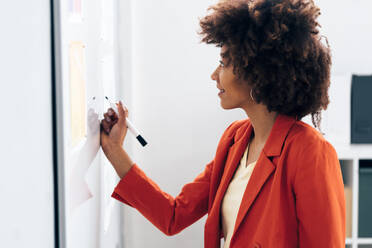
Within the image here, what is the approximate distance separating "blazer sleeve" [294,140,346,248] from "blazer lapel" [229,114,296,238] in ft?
0.28

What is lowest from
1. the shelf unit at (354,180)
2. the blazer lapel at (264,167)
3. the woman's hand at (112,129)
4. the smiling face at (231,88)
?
the shelf unit at (354,180)

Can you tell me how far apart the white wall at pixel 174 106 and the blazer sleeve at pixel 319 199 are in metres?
1.15

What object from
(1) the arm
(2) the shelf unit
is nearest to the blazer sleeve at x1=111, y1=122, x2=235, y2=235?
(1) the arm

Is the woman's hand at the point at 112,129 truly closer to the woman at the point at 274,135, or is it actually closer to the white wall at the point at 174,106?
the woman at the point at 274,135

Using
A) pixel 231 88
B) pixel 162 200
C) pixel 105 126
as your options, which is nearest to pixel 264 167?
pixel 231 88

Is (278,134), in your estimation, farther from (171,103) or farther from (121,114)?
(171,103)

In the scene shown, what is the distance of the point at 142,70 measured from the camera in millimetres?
2258

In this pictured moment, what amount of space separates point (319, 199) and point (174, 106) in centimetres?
129

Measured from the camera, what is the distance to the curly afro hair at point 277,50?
1.11 metres

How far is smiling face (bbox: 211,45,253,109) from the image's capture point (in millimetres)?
1224

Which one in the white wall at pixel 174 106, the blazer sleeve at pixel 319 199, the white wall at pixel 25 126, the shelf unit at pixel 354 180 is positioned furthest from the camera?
the white wall at pixel 174 106

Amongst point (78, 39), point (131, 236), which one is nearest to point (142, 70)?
point (131, 236)

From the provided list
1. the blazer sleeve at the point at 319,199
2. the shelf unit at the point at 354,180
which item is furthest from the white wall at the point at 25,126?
the shelf unit at the point at 354,180

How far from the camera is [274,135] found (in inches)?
47.8
